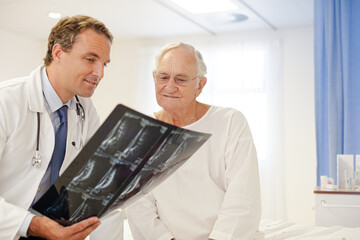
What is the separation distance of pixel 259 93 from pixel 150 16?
170 centimetres

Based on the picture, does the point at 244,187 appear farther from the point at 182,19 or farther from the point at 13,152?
the point at 182,19

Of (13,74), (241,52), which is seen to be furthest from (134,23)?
(13,74)

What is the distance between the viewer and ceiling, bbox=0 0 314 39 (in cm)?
485

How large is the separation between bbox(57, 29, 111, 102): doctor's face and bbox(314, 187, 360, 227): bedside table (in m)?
2.39

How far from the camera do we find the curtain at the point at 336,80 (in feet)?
12.6

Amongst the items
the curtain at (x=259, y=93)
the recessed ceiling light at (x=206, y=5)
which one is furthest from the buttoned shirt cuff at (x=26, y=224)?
the curtain at (x=259, y=93)

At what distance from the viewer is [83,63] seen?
1404 millimetres

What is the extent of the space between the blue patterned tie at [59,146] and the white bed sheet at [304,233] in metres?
1.31

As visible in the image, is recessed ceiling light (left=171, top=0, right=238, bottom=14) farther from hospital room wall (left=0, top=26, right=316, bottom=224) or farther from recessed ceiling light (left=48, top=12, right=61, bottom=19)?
recessed ceiling light (left=48, top=12, right=61, bottom=19)

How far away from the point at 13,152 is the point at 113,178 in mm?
396

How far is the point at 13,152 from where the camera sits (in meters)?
1.30

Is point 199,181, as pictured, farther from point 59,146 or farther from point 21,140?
point 21,140

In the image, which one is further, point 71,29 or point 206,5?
point 206,5

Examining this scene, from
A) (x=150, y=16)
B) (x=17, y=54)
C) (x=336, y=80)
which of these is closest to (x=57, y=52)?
(x=336, y=80)
